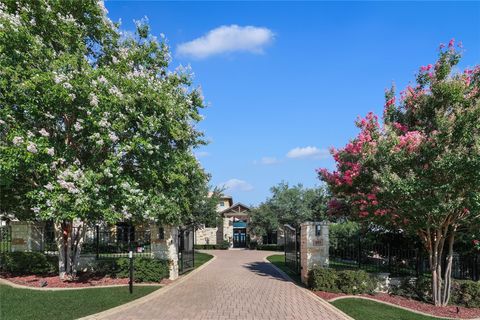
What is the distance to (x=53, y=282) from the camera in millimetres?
13688

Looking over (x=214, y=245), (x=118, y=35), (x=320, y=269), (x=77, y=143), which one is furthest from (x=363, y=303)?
(x=214, y=245)

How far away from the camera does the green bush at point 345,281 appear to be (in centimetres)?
1268

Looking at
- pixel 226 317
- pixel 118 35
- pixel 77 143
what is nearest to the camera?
pixel 226 317

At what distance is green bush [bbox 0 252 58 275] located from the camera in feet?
50.1

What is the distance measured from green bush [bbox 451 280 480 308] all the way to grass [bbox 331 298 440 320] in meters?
2.31

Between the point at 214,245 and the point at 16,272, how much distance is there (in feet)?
126

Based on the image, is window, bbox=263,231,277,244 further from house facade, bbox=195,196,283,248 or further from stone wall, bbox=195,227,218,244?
stone wall, bbox=195,227,218,244

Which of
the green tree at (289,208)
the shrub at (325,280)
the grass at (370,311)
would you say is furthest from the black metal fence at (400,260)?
the green tree at (289,208)

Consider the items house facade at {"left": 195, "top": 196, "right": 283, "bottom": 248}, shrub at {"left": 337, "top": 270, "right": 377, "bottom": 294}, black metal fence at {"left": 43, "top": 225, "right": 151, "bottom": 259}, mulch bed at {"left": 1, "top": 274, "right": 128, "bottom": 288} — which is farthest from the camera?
house facade at {"left": 195, "top": 196, "right": 283, "bottom": 248}

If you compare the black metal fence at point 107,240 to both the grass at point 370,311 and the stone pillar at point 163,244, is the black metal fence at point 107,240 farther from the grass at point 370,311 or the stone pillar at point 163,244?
the grass at point 370,311

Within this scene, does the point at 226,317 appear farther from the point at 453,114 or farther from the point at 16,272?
the point at 16,272

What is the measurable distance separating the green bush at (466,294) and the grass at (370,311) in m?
2.31

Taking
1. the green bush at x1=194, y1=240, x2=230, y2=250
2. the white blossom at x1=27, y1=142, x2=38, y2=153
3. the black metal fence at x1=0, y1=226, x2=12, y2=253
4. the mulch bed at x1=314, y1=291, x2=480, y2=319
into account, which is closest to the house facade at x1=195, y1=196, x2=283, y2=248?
the green bush at x1=194, y1=240, x2=230, y2=250

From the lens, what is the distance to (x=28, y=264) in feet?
50.1
